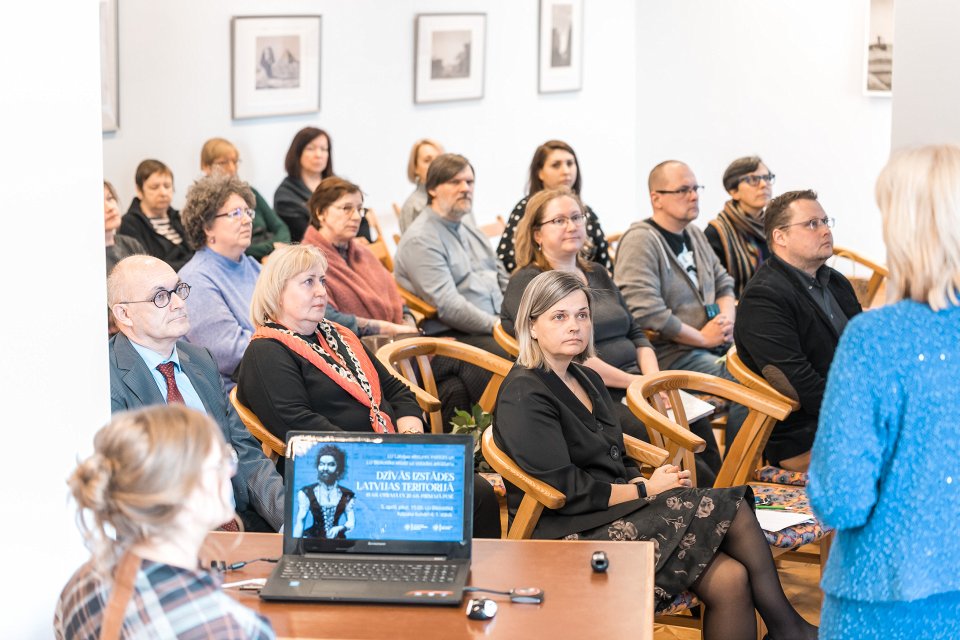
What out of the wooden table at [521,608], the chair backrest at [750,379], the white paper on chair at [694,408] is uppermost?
the chair backrest at [750,379]

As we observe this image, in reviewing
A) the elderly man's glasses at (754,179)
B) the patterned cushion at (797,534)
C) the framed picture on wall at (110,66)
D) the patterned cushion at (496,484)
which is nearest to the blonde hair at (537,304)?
the patterned cushion at (496,484)

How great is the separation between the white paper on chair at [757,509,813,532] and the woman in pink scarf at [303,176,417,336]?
2078 millimetres

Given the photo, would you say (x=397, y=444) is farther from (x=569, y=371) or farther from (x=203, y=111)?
(x=203, y=111)

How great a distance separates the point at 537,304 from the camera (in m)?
3.58

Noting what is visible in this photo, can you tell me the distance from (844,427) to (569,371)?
5.43 ft

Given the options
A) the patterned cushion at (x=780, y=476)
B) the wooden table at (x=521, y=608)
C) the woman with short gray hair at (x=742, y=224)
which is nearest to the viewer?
the wooden table at (x=521, y=608)

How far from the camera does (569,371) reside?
3656mm

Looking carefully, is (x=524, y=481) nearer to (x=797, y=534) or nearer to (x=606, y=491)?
(x=606, y=491)

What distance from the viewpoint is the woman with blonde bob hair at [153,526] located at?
1.66m

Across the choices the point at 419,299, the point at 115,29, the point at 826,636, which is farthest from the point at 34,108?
the point at 115,29

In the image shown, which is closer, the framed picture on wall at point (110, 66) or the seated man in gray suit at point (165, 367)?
the seated man in gray suit at point (165, 367)

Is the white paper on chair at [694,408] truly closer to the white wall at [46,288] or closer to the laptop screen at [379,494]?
the laptop screen at [379,494]

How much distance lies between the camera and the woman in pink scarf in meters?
5.30

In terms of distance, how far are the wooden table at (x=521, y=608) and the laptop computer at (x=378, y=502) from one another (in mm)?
96
